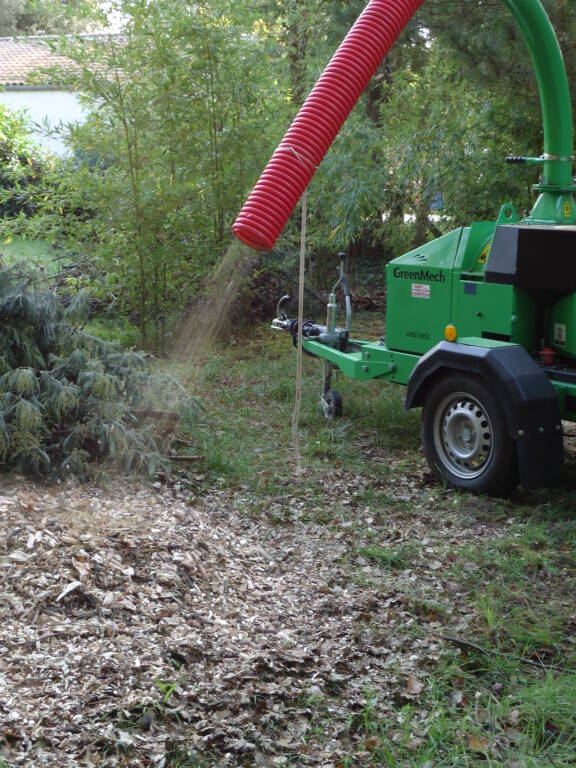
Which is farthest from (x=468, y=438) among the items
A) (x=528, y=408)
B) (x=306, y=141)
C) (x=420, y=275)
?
(x=306, y=141)

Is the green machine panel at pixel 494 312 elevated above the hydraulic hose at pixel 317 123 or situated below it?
below

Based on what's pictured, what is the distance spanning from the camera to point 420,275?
21.7 feet

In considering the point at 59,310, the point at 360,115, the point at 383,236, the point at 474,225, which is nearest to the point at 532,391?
the point at 474,225

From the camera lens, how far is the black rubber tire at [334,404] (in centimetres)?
757

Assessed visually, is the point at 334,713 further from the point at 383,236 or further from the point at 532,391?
the point at 383,236

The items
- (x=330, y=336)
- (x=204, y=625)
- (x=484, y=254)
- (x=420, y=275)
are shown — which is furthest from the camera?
(x=330, y=336)

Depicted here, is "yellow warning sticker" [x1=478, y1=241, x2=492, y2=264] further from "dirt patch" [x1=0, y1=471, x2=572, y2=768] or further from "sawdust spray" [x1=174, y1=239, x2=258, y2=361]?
"sawdust spray" [x1=174, y1=239, x2=258, y2=361]

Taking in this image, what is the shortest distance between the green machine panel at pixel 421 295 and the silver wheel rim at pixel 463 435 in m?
0.74

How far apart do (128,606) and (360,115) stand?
962 cm

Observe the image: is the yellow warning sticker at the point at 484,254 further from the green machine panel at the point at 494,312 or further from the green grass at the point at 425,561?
the green grass at the point at 425,561

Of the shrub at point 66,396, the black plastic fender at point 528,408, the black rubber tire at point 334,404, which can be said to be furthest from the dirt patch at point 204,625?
the black rubber tire at point 334,404

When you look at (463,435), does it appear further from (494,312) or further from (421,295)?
(421,295)

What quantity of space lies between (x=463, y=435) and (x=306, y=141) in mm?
2376

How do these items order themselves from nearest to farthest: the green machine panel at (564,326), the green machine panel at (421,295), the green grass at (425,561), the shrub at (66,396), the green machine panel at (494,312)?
the green grass at (425,561), the shrub at (66,396), the green machine panel at (564,326), the green machine panel at (494,312), the green machine panel at (421,295)
